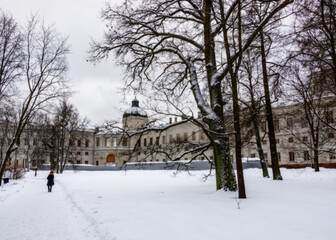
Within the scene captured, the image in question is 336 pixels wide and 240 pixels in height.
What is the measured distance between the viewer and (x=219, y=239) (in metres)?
4.77

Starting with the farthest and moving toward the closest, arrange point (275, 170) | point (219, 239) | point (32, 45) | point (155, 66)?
1. point (32, 45)
2. point (275, 170)
3. point (155, 66)
4. point (219, 239)

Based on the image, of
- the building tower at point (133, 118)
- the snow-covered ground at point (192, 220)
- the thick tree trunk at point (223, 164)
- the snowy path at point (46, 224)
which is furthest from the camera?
the building tower at point (133, 118)

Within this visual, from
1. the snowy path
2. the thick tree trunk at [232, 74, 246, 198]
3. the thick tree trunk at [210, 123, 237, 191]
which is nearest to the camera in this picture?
the snowy path

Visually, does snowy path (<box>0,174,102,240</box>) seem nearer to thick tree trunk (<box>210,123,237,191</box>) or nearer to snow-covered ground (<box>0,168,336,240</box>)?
snow-covered ground (<box>0,168,336,240</box>)

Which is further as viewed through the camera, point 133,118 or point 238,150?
point 133,118

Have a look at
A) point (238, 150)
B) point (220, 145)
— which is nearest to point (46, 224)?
point (238, 150)

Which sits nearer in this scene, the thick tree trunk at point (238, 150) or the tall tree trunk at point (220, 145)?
the thick tree trunk at point (238, 150)

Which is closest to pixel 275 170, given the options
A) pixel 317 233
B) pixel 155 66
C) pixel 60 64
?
pixel 155 66

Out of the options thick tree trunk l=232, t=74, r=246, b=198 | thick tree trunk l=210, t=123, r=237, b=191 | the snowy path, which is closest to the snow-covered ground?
the snowy path

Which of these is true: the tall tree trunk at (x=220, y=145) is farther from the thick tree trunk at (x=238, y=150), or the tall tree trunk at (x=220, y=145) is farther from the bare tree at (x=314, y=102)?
the bare tree at (x=314, y=102)

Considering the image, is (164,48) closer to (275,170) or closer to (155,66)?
(155,66)

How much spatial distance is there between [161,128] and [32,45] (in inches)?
426

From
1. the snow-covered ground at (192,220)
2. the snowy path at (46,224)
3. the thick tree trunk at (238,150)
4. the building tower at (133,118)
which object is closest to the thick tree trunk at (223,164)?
the snow-covered ground at (192,220)

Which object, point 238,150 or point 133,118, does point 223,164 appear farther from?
point 133,118
